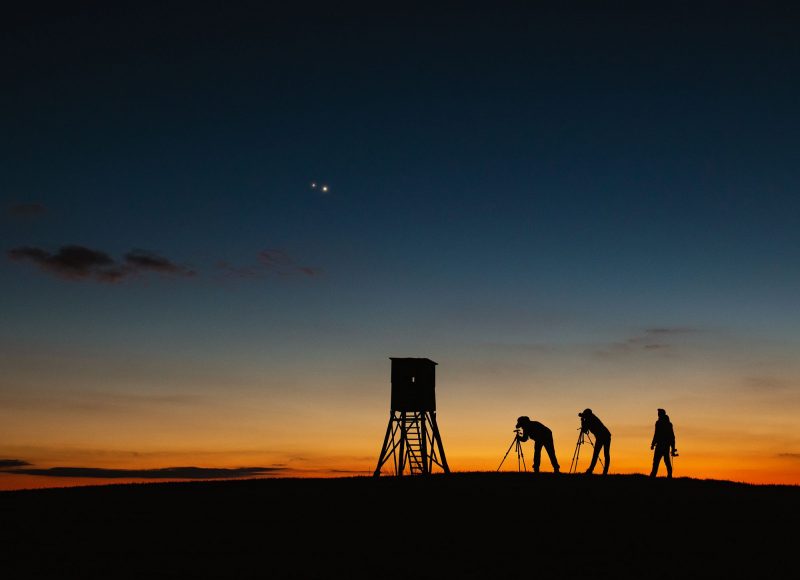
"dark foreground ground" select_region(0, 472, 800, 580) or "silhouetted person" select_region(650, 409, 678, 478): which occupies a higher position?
"silhouetted person" select_region(650, 409, 678, 478)

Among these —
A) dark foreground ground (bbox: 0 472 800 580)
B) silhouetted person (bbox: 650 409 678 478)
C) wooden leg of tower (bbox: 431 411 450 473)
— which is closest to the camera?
dark foreground ground (bbox: 0 472 800 580)

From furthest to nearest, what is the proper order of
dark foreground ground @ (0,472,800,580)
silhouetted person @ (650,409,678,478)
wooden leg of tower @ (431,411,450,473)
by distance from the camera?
wooden leg of tower @ (431,411,450,473) < silhouetted person @ (650,409,678,478) < dark foreground ground @ (0,472,800,580)

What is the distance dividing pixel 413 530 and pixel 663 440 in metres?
13.4

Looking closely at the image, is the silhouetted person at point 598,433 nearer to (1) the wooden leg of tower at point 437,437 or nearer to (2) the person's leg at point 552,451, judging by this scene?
(2) the person's leg at point 552,451

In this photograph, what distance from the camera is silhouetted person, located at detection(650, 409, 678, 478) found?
106 feet

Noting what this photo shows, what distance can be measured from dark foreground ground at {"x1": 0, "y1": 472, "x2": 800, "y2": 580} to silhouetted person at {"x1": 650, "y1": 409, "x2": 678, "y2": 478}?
2.85 ft

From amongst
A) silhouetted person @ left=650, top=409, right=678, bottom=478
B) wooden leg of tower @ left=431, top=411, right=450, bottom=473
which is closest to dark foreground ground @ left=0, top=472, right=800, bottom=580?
silhouetted person @ left=650, top=409, right=678, bottom=478

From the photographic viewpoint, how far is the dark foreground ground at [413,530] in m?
19.9

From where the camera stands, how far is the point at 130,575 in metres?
19.5

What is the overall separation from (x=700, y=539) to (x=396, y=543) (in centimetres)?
841

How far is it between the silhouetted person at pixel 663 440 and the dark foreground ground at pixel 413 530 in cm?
87

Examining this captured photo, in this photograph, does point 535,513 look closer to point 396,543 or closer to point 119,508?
point 396,543

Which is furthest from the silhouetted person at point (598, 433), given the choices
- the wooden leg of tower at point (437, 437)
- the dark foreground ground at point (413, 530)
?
the wooden leg of tower at point (437, 437)

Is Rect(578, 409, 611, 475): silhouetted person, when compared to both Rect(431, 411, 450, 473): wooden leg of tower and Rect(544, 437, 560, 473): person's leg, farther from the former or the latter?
Rect(431, 411, 450, 473): wooden leg of tower
